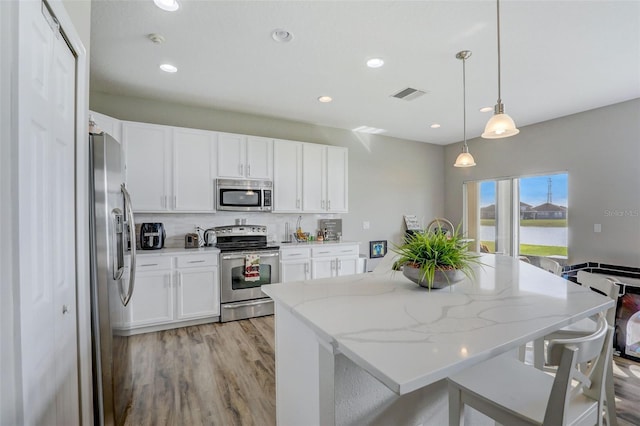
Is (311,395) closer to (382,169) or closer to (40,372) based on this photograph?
(40,372)

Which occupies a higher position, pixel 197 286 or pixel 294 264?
pixel 294 264

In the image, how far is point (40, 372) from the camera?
3.35 ft

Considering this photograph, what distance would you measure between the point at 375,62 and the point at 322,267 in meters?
2.67

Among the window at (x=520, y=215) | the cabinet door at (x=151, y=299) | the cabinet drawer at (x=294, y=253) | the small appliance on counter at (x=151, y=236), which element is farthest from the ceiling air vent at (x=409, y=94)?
the cabinet door at (x=151, y=299)

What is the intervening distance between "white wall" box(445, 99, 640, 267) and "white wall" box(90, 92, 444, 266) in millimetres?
1618

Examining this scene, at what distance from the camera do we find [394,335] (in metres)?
0.95

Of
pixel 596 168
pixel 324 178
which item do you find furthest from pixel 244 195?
pixel 596 168

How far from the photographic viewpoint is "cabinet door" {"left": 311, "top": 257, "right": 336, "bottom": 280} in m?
4.12

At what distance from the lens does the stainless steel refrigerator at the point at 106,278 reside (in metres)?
1.53

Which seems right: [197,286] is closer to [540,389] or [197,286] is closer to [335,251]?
[335,251]

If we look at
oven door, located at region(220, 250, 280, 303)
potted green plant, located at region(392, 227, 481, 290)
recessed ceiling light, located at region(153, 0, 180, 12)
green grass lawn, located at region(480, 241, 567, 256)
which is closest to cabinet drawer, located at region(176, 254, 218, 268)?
oven door, located at region(220, 250, 280, 303)

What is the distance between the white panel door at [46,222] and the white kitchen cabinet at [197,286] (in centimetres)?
200

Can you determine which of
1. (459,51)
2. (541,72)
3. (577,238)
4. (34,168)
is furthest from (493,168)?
(34,168)

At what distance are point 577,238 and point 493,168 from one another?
1.67m
